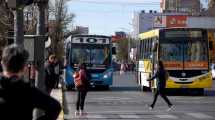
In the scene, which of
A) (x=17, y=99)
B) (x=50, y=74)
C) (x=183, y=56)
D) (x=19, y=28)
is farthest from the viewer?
(x=183, y=56)

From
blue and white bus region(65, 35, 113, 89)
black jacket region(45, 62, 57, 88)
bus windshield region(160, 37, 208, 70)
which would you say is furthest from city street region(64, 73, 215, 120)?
blue and white bus region(65, 35, 113, 89)

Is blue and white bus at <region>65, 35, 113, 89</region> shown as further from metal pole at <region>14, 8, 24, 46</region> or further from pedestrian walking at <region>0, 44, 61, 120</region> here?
pedestrian walking at <region>0, 44, 61, 120</region>

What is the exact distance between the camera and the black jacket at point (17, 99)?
5.55m

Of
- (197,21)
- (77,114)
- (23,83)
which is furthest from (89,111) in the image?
(197,21)

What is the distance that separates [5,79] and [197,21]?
320 feet

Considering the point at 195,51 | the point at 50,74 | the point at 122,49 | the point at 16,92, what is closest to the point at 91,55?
the point at 195,51

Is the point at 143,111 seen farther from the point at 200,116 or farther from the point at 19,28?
the point at 19,28

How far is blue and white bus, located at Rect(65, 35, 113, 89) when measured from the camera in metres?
38.5

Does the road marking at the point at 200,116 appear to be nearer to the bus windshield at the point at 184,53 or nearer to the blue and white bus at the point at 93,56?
the bus windshield at the point at 184,53

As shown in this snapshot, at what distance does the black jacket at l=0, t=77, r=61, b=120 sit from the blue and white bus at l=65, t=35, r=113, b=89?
3267 cm

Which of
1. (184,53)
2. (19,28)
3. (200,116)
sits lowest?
(200,116)

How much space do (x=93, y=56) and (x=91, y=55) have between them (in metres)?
0.14

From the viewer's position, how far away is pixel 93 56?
38.8 metres

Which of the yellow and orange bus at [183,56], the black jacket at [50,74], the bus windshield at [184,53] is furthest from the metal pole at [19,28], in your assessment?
the bus windshield at [184,53]
